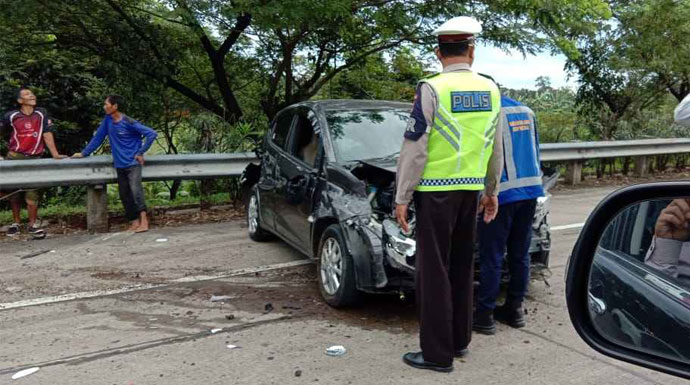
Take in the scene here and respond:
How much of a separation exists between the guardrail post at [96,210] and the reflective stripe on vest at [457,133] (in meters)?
5.55

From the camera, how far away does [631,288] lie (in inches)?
65.0

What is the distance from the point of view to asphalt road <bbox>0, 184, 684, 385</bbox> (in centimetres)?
384

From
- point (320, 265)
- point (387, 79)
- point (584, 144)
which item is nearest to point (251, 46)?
point (387, 79)

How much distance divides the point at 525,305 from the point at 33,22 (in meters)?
8.66

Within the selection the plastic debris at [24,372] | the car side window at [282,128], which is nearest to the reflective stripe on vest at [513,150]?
the car side window at [282,128]

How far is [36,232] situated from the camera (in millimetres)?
7629

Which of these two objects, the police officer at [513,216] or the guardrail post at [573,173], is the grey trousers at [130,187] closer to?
the police officer at [513,216]

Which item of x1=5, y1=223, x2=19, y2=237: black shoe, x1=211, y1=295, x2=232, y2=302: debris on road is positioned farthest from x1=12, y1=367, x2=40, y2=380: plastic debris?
x1=5, y1=223, x2=19, y2=237: black shoe

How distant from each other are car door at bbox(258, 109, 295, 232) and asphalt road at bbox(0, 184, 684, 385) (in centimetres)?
46

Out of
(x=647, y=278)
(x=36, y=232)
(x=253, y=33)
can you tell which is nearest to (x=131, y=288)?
(x=36, y=232)

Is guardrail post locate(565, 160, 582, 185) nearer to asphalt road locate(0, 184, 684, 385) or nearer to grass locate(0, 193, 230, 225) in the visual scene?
asphalt road locate(0, 184, 684, 385)

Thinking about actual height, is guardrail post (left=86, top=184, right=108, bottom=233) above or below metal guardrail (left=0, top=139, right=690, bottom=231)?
below

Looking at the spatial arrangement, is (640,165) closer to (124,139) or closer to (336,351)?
(124,139)

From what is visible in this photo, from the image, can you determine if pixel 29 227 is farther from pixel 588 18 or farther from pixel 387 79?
pixel 588 18
